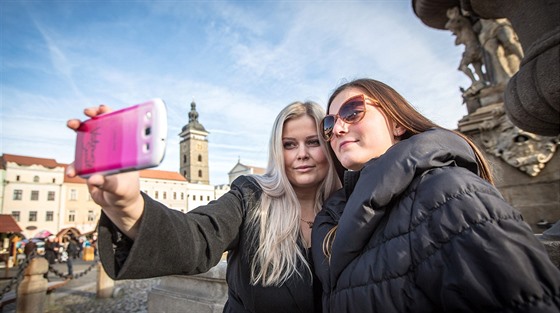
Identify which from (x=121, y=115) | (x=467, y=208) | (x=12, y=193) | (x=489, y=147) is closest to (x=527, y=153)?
(x=489, y=147)

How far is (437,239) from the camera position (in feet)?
2.85

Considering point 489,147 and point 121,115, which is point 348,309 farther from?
point 489,147

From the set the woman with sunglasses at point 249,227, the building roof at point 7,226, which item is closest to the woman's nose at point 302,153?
the woman with sunglasses at point 249,227

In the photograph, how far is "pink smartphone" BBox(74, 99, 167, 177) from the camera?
81 centimetres

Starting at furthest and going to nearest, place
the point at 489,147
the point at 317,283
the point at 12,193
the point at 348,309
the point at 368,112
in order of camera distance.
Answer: the point at 12,193
the point at 489,147
the point at 317,283
the point at 368,112
the point at 348,309

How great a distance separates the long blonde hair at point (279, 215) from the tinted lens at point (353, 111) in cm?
48

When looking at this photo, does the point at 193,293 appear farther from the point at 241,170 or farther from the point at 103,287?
the point at 241,170

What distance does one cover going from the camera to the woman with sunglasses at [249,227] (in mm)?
1022

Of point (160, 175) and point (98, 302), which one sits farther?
point (160, 175)

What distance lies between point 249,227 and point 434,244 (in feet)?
3.59

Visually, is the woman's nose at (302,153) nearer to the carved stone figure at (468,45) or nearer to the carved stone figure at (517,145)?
the carved stone figure at (517,145)

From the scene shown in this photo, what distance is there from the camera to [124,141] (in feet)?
2.79

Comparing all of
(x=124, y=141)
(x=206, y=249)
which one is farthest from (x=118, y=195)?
(x=206, y=249)

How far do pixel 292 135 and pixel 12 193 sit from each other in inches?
1777
